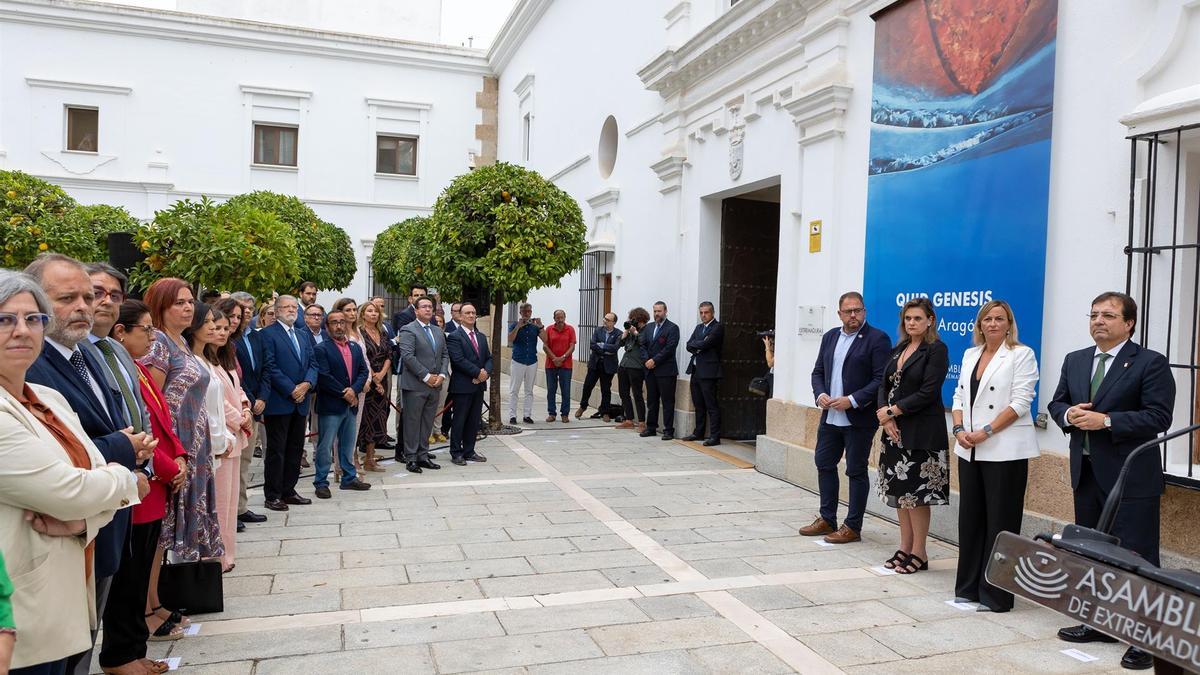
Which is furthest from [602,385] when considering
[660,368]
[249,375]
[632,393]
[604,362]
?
[249,375]

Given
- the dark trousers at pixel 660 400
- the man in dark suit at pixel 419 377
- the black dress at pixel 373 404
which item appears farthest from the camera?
the dark trousers at pixel 660 400

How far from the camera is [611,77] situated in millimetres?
14078

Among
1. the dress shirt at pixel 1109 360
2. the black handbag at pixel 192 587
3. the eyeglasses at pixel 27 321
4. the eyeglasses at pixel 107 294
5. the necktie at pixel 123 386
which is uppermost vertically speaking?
the eyeglasses at pixel 107 294

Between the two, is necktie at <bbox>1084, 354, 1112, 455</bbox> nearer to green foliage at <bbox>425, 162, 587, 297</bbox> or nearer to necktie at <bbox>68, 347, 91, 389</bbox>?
necktie at <bbox>68, 347, 91, 389</bbox>

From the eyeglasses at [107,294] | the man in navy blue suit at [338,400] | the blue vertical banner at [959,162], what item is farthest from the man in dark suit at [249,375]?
the blue vertical banner at [959,162]

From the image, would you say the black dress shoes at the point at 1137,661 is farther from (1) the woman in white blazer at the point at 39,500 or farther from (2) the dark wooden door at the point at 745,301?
(2) the dark wooden door at the point at 745,301

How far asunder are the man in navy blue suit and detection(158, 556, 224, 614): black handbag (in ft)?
9.47

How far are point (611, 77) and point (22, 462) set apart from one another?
42.6 ft

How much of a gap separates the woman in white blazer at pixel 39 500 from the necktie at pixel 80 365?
46 centimetres

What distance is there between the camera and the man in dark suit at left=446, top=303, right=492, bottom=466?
8.84 meters

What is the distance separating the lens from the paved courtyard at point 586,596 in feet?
12.8

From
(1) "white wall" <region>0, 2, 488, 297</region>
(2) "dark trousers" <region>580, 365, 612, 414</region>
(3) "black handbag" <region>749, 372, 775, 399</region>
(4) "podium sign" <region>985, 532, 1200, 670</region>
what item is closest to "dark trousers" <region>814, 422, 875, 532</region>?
(3) "black handbag" <region>749, 372, 775, 399</region>

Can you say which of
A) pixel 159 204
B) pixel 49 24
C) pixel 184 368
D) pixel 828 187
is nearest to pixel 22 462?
pixel 184 368

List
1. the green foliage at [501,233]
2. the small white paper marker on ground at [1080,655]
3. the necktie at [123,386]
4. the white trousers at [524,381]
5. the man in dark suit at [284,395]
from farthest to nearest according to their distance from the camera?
the white trousers at [524,381] < the green foliage at [501,233] < the man in dark suit at [284,395] < the small white paper marker on ground at [1080,655] < the necktie at [123,386]
